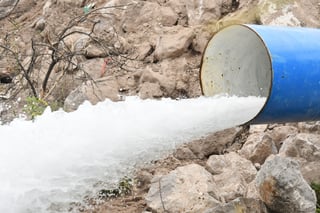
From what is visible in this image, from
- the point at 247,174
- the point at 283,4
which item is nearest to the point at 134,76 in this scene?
the point at 283,4

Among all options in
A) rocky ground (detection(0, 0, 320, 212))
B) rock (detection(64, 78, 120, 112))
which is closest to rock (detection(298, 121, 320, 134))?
rocky ground (detection(0, 0, 320, 212))

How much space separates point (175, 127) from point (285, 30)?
0.69 metres

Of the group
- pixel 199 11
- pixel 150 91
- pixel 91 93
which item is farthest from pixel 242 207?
pixel 199 11

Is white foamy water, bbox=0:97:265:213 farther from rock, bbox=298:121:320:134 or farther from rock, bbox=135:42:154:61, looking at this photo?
rock, bbox=135:42:154:61

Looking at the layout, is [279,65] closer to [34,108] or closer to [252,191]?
[252,191]

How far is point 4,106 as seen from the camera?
499cm

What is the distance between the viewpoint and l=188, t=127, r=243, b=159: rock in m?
3.99

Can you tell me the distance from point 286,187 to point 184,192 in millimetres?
551

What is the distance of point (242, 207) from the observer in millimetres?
2875

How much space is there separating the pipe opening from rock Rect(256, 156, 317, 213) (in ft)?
1.24

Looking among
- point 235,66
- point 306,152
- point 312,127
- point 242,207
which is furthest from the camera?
point 312,127

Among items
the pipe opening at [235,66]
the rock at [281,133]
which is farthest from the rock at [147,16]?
the pipe opening at [235,66]

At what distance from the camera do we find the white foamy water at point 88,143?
220 cm

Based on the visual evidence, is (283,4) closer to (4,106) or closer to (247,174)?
(247,174)
